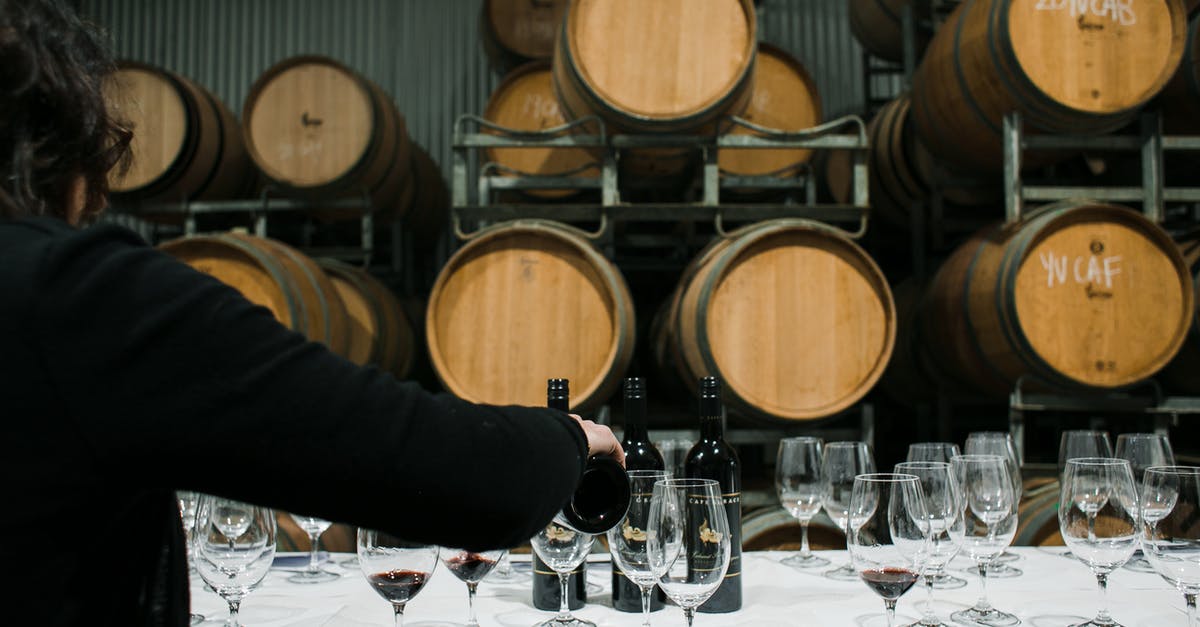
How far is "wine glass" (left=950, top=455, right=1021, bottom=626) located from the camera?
56.1 inches

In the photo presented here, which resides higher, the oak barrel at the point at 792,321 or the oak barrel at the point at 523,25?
the oak barrel at the point at 523,25

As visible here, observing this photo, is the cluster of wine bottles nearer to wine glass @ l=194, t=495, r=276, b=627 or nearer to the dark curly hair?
wine glass @ l=194, t=495, r=276, b=627

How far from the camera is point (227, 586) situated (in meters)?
1.27

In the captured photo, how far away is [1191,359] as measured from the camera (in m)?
3.22

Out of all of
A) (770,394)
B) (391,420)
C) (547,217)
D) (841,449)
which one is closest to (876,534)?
(841,449)

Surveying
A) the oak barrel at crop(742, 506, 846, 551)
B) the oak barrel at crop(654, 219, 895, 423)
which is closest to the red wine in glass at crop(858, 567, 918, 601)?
the oak barrel at crop(742, 506, 846, 551)

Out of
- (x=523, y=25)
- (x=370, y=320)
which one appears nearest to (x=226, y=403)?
(x=370, y=320)

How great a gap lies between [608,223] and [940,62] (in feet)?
4.43

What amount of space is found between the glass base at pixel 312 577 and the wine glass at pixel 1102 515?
1226mm

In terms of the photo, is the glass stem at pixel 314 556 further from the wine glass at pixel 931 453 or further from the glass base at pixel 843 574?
the wine glass at pixel 931 453

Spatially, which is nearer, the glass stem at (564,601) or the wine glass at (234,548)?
the wine glass at (234,548)

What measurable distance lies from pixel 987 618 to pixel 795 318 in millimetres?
1600

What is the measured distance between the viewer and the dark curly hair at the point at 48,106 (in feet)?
2.55

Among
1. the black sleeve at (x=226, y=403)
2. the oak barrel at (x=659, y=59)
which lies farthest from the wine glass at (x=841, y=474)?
the oak barrel at (x=659, y=59)
